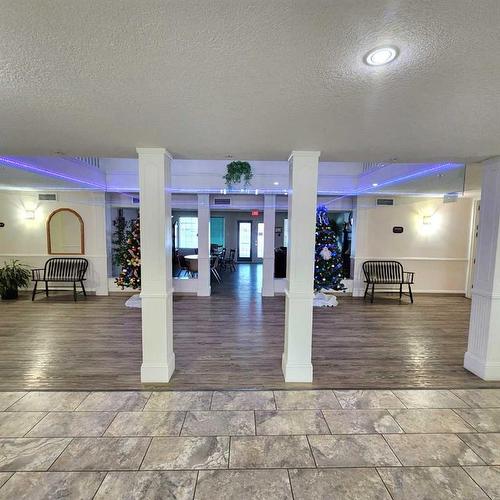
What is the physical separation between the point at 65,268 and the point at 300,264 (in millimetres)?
5787

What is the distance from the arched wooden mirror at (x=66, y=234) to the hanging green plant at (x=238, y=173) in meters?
3.50

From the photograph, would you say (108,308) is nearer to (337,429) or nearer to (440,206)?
(337,429)

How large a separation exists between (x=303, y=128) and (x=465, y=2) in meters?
1.22

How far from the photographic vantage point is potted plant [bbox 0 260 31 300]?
574 centimetres

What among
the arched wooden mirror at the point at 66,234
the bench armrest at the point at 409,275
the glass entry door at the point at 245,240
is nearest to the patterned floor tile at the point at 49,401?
the arched wooden mirror at the point at 66,234

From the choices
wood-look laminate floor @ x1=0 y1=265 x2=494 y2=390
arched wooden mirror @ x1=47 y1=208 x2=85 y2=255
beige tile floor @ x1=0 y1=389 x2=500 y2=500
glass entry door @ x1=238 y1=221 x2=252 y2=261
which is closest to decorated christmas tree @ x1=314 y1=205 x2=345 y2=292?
wood-look laminate floor @ x1=0 y1=265 x2=494 y2=390

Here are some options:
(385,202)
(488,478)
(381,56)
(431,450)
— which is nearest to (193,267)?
(385,202)

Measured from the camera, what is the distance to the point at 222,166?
6324mm

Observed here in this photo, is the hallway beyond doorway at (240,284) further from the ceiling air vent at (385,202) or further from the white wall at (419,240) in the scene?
the ceiling air vent at (385,202)

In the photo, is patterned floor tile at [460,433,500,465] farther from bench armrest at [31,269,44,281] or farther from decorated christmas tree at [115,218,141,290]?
bench armrest at [31,269,44,281]

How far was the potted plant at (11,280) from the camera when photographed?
5737 millimetres

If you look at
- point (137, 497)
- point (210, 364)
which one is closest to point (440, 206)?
point (210, 364)

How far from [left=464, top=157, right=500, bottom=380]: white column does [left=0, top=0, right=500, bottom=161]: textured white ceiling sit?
0.70m

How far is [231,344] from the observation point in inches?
150
